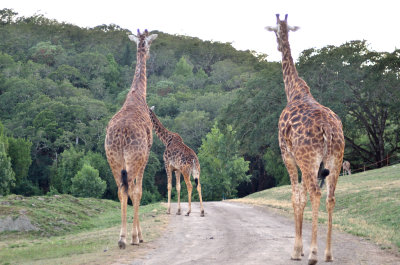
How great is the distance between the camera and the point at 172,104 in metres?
89.3

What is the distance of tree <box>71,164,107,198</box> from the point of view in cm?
6288

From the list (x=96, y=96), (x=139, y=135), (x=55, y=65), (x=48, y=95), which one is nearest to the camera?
(x=139, y=135)

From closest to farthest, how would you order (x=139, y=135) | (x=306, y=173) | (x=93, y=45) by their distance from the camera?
(x=306, y=173)
(x=139, y=135)
(x=93, y=45)

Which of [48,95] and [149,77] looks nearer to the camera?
[48,95]

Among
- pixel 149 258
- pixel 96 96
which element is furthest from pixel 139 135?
pixel 96 96

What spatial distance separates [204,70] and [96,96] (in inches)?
1640

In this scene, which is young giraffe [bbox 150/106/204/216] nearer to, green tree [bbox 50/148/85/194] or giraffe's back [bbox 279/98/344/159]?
giraffe's back [bbox 279/98/344/159]

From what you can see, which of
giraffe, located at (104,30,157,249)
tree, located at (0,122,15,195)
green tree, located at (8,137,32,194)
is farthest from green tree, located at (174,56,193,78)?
giraffe, located at (104,30,157,249)

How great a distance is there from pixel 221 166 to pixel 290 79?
49453mm

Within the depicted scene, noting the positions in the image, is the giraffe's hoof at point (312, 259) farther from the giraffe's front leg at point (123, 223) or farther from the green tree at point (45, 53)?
the green tree at point (45, 53)

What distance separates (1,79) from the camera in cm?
8550

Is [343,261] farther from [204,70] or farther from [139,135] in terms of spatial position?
[204,70]

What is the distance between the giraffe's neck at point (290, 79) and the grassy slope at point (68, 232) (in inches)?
216

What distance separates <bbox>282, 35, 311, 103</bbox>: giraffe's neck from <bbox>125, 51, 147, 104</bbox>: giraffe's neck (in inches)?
180
